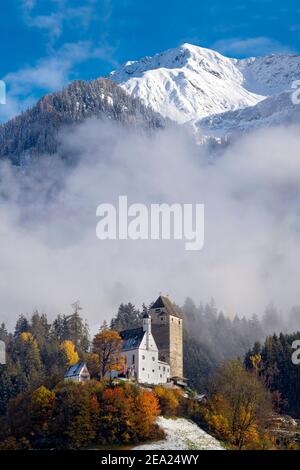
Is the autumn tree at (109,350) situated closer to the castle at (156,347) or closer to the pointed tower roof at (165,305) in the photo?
the castle at (156,347)

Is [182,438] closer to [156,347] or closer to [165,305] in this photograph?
[156,347]

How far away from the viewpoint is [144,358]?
385 feet

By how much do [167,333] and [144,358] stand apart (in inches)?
351

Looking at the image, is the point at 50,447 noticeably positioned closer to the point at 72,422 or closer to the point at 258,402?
the point at 72,422

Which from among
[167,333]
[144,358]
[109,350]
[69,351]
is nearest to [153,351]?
[144,358]

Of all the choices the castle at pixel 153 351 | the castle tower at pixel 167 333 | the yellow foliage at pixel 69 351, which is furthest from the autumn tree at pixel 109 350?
the yellow foliage at pixel 69 351

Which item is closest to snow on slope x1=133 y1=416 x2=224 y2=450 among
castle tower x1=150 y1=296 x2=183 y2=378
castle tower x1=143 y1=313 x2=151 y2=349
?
castle tower x1=143 y1=313 x2=151 y2=349

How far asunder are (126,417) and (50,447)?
929 cm

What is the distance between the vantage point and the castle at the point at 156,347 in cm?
11694

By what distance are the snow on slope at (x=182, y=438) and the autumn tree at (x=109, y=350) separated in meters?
16.1

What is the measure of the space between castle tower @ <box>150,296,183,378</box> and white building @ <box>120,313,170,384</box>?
209cm

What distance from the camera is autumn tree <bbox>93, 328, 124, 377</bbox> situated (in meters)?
116

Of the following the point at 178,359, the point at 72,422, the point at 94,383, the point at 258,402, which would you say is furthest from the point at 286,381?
the point at 72,422

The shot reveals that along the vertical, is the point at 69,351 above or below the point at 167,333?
below
